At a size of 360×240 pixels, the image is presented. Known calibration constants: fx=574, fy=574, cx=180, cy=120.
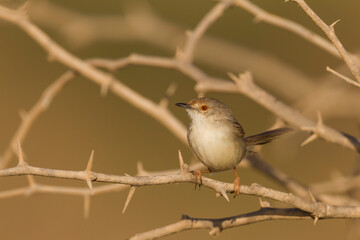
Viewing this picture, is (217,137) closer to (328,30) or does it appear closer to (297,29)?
(297,29)

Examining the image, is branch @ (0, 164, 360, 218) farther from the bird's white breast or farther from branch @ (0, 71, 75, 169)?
branch @ (0, 71, 75, 169)

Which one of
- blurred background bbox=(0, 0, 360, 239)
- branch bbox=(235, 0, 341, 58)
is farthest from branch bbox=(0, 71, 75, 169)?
blurred background bbox=(0, 0, 360, 239)

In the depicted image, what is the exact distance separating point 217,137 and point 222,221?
41.6 inches

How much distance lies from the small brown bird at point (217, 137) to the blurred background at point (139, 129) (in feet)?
8.69

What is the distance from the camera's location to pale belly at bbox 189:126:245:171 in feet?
13.4

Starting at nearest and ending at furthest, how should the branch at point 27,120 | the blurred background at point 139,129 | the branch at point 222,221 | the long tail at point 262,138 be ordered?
the branch at point 222,221 → the long tail at point 262,138 → the branch at point 27,120 → the blurred background at point 139,129

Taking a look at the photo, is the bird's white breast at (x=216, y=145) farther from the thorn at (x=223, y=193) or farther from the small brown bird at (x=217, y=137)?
the thorn at (x=223, y=193)

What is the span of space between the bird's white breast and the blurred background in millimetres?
2950

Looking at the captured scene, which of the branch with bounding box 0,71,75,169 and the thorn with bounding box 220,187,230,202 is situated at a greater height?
the branch with bounding box 0,71,75,169

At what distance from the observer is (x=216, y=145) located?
414 cm

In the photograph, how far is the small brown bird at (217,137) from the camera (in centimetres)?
410

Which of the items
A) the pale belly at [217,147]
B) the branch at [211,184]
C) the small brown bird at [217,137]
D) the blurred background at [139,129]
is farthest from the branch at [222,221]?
the blurred background at [139,129]

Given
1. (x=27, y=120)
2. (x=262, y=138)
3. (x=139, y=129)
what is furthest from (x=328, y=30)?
(x=139, y=129)

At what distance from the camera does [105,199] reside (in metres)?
8.91
